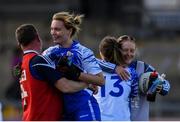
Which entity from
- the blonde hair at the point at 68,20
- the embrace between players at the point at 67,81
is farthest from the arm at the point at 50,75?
the blonde hair at the point at 68,20

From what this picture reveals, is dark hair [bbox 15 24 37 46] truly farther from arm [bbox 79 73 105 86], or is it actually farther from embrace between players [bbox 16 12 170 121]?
arm [bbox 79 73 105 86]

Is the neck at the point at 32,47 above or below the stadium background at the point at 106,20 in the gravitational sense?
below

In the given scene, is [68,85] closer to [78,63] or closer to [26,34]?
[78,63]

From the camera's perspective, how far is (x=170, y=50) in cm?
1841

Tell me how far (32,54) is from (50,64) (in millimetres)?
203

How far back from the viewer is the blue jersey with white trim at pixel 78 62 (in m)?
7.56

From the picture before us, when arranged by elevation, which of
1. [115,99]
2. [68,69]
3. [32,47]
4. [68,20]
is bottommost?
[115,99]

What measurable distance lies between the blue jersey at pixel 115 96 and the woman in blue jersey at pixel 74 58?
62 centimetres

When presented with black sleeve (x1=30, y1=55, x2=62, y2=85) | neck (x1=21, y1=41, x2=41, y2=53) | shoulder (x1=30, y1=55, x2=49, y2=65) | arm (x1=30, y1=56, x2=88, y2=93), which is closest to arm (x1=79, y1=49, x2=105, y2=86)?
arm (x1=30, y1=56, x2=88, y2=93)

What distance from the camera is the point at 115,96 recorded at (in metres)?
8.38

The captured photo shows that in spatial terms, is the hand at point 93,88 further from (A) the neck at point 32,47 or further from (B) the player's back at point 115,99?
(A) the neck at point 32,47

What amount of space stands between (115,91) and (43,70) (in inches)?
50.3

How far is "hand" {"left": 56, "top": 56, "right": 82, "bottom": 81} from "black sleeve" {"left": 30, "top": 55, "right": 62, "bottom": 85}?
0.08 metres

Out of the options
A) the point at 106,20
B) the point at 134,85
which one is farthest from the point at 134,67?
the point at 106,20
